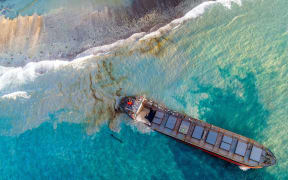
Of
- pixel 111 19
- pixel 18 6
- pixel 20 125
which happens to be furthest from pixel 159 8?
pixel 20 125

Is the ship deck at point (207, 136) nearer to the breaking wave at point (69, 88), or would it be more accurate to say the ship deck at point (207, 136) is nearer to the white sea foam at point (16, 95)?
the breaking wave at point (69, 88)

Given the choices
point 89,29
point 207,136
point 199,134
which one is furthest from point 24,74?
point 207,136

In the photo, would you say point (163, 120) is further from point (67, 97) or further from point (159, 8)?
point (159, 8)

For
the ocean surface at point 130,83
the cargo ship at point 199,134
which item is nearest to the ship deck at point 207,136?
the cargo ship at point 199,134

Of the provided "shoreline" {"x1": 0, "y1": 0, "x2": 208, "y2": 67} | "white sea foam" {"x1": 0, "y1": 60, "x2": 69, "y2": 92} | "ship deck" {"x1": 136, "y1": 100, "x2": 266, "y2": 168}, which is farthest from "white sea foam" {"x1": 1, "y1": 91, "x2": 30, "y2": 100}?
"ship deck" {"x1": 136, "y1": 100, "x2": 266, "y2": 168}

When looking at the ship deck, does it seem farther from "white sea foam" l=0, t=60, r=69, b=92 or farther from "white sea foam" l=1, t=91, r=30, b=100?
"white sea foam" l=1, t=91, r=30, b=100

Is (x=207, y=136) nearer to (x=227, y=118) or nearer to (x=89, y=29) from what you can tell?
(x=227, y=118)
